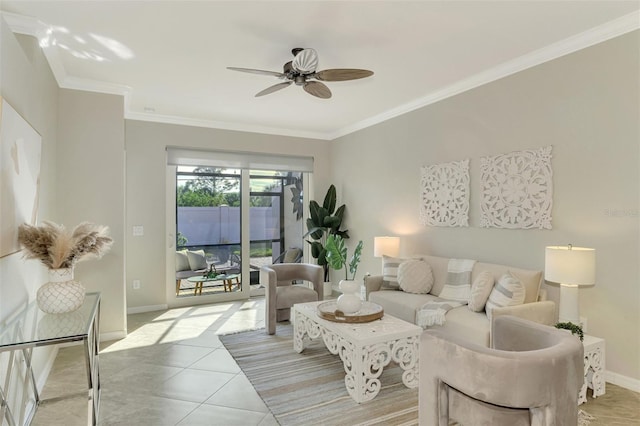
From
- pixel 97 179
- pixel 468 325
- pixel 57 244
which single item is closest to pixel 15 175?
pixel 57 244

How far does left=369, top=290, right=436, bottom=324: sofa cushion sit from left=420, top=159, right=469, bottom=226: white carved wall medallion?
940mm

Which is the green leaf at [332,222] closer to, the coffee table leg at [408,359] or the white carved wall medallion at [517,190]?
the white carved wall medallion at [517,190]

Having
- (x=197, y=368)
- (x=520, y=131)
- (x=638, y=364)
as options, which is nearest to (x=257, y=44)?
(x=520, y=131)

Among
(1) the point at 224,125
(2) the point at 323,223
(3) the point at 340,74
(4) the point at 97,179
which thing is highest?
(1) the point at 224,125

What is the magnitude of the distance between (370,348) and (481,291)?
1276 mm

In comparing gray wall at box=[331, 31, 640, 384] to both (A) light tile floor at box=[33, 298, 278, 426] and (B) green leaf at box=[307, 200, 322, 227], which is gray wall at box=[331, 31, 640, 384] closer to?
(B) green leaf at box=[307, 200, 322, 227]

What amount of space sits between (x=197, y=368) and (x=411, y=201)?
125 inches

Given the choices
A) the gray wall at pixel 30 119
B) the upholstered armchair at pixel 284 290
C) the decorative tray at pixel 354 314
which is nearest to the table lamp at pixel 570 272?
the decorative tray at pixel 354 314

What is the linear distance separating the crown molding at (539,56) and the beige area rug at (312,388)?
3.00 m

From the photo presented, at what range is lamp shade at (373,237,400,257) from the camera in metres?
4.74

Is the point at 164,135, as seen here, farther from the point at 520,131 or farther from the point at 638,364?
the point at 638,364

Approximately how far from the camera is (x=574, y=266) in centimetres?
263

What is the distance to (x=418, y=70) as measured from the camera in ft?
11.8

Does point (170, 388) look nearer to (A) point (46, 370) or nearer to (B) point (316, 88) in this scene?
(A) point (46, 370)
